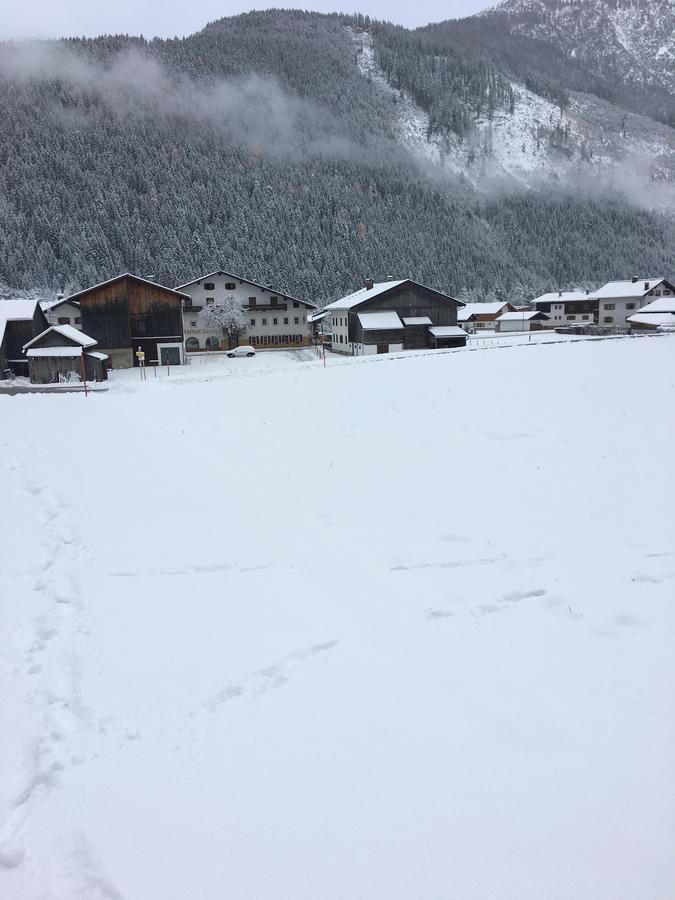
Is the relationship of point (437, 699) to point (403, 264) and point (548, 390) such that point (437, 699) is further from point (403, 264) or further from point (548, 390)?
point (403, 264)

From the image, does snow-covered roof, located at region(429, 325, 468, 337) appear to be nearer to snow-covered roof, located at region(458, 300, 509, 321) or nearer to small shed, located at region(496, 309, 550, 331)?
small shed, located at region(496, 309, 550, 331)

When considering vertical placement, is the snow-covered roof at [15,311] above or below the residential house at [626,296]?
below

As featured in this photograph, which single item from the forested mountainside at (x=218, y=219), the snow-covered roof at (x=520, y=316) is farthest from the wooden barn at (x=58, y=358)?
the forested mountainside at (x=218, y=219)

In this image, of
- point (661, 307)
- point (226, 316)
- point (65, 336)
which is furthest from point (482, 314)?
point (65, 336)

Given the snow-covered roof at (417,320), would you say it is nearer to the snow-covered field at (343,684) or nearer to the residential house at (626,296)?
the residential house at (626,296)

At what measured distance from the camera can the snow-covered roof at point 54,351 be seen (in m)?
46.9

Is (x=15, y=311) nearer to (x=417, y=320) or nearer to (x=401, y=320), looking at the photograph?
(x=401, y=320)

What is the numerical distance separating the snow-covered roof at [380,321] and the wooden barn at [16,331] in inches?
1196

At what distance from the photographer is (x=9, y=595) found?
25.4 feet

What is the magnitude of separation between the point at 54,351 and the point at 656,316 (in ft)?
234

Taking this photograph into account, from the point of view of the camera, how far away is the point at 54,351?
47094mm

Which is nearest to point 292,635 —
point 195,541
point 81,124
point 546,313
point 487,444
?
point 195,541

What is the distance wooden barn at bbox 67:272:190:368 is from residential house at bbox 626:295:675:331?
54.2 meters

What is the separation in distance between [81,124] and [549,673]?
8173 inches
